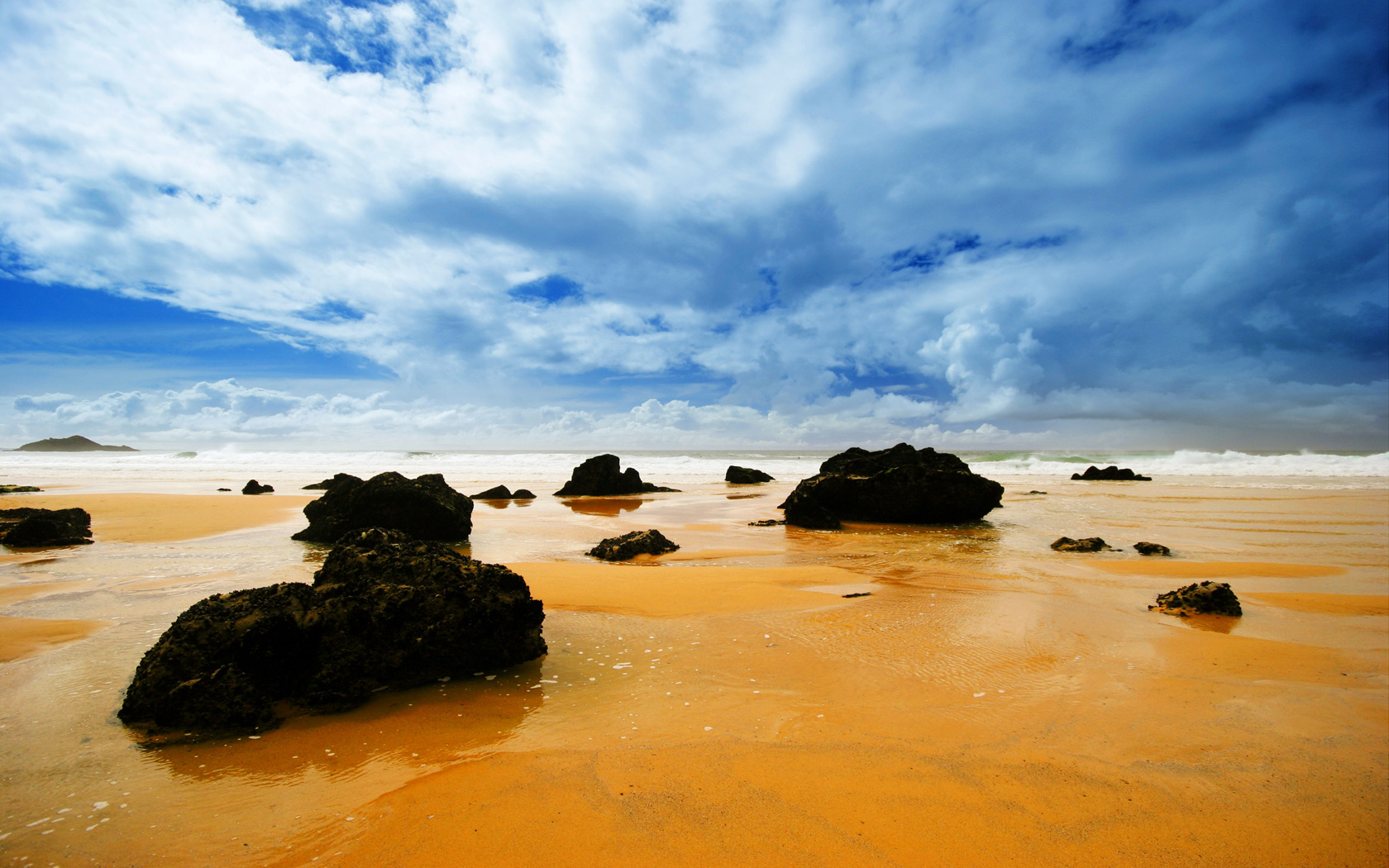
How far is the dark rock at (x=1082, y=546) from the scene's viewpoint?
949 centimetres

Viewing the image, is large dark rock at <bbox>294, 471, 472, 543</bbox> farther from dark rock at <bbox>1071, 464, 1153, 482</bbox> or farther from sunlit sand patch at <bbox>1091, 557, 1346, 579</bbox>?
dark rock at <bbox>1071, 464, 1153, 482</bbox>

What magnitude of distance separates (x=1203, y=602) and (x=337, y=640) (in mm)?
7788

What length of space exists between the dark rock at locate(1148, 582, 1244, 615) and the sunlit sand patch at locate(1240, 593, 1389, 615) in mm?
753

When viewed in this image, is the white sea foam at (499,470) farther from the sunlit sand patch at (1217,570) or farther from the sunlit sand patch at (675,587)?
the sunlit sand patch at (1217,570)

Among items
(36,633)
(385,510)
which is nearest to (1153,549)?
(385,510)

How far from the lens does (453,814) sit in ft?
8.39

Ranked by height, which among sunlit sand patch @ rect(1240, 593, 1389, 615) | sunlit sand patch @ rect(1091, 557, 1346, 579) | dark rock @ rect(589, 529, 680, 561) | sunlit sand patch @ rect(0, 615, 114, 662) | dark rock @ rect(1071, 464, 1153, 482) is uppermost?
dark rock @ rect(1071, 464, 1153, 482)

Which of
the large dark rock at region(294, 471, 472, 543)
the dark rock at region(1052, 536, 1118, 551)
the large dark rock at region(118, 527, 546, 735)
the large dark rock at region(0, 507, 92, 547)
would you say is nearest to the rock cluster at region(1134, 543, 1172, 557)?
the dark rock at region(1052, 536, 1118, 551)

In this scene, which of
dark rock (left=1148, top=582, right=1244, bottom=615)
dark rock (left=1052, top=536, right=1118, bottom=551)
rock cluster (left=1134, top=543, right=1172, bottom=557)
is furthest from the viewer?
dark rock (left=1052, top=536, right=1118, bottom=551)

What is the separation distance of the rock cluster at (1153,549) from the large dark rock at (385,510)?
37.2 ft

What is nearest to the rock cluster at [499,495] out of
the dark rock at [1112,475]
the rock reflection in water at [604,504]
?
the rock reflection in water at [604,504]

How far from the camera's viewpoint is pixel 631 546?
891cm

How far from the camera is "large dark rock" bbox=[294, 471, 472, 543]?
32.9ft

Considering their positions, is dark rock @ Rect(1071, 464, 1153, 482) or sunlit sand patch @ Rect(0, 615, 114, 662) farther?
dark rock @ Rect(1071, 464, 1153, 482)
